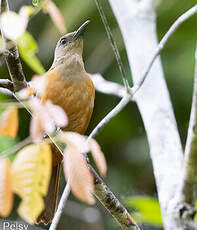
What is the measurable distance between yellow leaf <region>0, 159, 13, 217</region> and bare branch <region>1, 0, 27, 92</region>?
0.61 metres

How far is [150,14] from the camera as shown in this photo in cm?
392

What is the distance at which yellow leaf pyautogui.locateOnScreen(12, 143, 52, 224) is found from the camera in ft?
5.41

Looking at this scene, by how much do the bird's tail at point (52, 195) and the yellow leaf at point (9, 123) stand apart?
6.10 ft

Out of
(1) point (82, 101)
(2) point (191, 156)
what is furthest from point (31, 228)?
(2) point (191, 156)

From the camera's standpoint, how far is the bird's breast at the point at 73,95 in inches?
143

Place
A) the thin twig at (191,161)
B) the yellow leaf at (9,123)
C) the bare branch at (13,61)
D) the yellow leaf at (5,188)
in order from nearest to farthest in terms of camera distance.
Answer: the yellow leaf at (5,188) → the yellow leaf at (9,123) → the thin twig at (191,161) → the bare branch at (13,61)

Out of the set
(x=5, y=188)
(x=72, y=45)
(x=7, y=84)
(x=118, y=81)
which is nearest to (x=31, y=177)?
(x=5, y=188)

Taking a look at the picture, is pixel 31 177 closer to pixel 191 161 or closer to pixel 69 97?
pixel 191 161

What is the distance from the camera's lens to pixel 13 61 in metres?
2.20

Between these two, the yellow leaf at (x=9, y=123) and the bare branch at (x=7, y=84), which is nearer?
the yellow leaf at (x=9, y=123)

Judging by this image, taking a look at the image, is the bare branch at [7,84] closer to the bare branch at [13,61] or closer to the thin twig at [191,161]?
the bare branch at [13,61]

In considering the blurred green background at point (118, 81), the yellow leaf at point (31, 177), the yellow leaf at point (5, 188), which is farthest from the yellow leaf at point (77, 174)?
the blurred green background at point (118, 81)

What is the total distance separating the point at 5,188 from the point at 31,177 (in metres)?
0.09

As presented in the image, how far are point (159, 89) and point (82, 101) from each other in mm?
549
